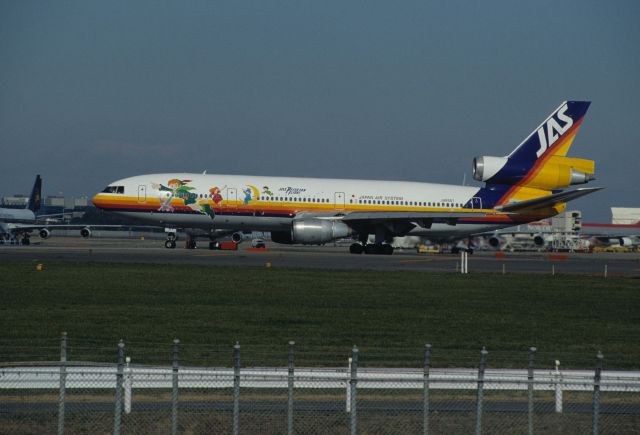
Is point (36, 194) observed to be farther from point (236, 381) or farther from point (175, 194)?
point (236, 381)

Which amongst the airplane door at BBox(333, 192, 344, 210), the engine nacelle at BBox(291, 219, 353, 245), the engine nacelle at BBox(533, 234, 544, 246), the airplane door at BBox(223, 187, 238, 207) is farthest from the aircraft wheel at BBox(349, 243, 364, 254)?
the engine nacelle at BBox(533, 234, 544, 246)

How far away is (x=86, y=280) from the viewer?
33.3 metres

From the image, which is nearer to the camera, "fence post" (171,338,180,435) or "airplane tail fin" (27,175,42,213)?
"fence post" (171,338,180,435)

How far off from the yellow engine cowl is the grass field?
68.3ft

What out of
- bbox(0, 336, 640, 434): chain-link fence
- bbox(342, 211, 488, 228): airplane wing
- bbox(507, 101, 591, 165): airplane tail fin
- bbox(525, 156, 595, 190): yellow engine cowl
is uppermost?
bbox(507, 101, 591, 165): airplane tail fin

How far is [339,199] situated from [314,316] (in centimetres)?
3194

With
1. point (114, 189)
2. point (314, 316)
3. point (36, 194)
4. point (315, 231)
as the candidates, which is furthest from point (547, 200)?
point (36, 194)

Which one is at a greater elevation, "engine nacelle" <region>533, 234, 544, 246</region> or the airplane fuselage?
the airplane fuselage

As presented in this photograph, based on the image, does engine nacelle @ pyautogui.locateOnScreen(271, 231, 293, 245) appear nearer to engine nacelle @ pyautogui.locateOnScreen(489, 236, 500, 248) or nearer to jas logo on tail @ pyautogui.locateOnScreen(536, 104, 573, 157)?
jas logo on tail @ pyautogui.locateOnScreen(536, 104, 573, 157)

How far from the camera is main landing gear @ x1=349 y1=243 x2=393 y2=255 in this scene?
57.5m

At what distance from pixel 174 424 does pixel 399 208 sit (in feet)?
151

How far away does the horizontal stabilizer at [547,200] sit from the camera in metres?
53.0

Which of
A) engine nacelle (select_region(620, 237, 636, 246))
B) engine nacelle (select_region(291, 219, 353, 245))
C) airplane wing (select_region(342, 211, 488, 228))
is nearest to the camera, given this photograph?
engine nacelle (select_region(291, 219, 353, 245))

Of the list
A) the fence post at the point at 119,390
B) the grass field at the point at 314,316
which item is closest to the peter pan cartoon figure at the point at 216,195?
the grass field at the point at 314,316
